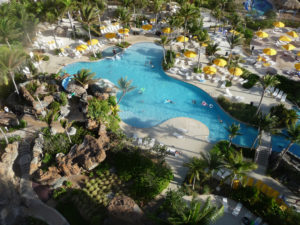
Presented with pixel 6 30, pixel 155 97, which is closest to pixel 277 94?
pixel 155 97

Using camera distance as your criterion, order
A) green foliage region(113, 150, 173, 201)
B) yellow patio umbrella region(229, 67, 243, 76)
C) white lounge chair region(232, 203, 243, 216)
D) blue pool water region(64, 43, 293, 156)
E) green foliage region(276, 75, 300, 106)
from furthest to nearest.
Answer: yellow patio umbrella region(229, 67, 243, 76) → green foliage region(276, 75, 300, 106) → blue pool water region(64, 43, 293, 156) → green foliage region(113, 150, 173, 201) → white lounge chair region(232, 203, 243, 216)

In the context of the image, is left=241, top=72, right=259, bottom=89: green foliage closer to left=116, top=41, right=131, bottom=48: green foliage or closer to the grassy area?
the grassy area

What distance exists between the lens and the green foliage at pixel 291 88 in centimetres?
2936

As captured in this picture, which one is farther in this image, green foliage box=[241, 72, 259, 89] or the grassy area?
green foliage box=[241, 72, 259, 89]

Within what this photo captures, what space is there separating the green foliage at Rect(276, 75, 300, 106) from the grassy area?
18.4ft

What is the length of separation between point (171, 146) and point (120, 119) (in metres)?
7.24

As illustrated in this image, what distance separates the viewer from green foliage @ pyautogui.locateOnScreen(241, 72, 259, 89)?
31359mm

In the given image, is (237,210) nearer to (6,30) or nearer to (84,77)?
(84,77)

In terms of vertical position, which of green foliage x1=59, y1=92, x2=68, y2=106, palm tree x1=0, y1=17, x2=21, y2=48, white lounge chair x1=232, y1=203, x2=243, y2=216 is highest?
palm tree x1=0, y1=17, x2=21, y2=48

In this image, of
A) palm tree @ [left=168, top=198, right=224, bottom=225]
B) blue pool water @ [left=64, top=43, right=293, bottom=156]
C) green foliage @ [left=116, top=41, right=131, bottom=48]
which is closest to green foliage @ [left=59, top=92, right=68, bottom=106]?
blue pool water @ [left=64, top=43, right=293, bottom=156]

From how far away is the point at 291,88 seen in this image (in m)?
30.8

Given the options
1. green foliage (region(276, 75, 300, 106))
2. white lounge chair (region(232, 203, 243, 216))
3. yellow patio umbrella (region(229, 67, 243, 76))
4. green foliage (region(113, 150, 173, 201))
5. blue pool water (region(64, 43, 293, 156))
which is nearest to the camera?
white lounge chair (region(232, 203, 243, 216))

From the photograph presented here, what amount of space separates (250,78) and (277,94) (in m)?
4.30

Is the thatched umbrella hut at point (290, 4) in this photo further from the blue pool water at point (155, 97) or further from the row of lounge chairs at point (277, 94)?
the blue pool water at point (155, 97)
